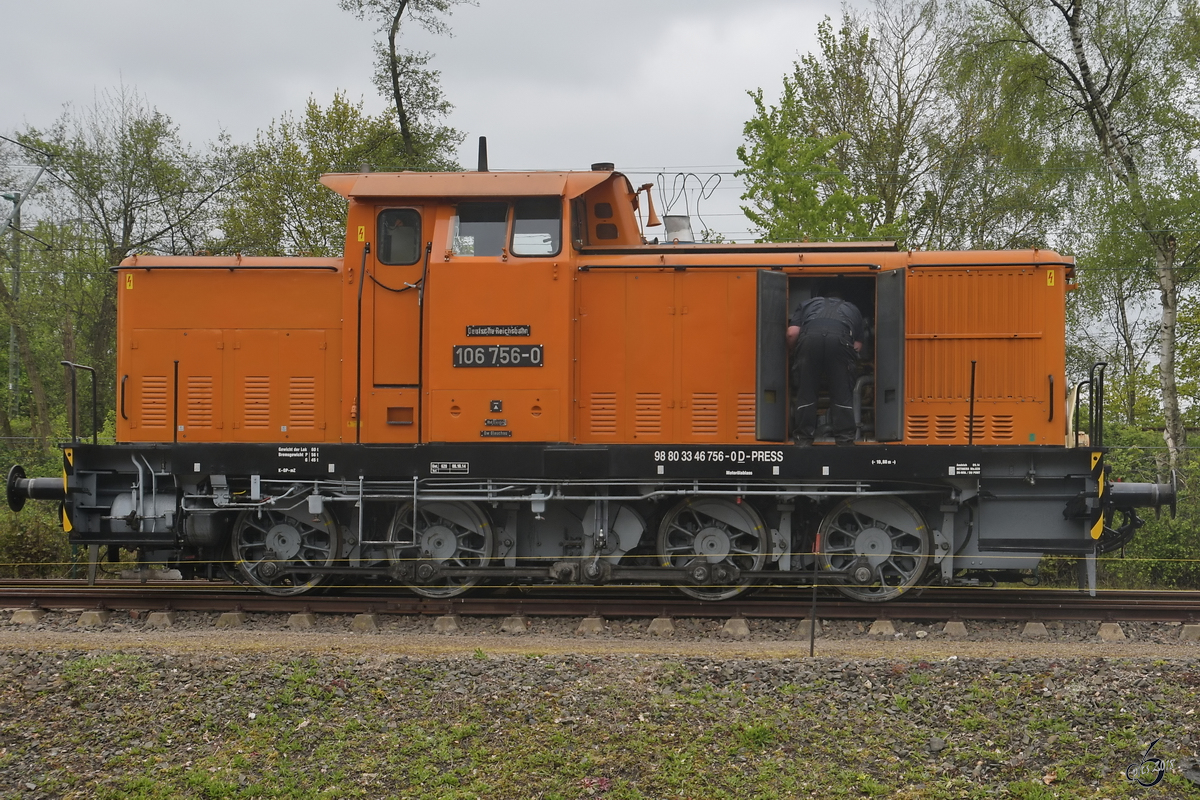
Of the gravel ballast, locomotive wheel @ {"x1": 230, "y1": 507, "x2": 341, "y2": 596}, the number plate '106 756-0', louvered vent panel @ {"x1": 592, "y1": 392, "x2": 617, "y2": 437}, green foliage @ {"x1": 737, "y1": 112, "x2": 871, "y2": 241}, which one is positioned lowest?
the gravel ballast

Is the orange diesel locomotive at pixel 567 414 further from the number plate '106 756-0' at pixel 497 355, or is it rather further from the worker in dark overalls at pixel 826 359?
the worker in dark overalls at pixel 826 359

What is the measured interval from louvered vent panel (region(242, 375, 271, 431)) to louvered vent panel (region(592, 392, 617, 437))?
3322mm

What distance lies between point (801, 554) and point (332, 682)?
198 inches

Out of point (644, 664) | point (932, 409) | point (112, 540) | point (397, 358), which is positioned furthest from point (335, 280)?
point (932, 409)

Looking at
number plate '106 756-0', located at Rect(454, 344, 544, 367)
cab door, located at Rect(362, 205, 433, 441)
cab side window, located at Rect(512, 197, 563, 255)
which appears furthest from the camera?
cab door, located at Rect(362, 205, 433, 441)

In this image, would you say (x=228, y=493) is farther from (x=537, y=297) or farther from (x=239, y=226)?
(x=239, y=226)

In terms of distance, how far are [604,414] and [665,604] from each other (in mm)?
1976

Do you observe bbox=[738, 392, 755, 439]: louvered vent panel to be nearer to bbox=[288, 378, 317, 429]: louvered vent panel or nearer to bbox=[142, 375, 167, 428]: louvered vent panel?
bbox=[288, 378, 317, 429]: louvered vent panel

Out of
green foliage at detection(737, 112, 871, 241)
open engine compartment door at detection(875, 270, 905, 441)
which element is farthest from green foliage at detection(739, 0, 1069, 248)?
open engine compartment door at detection(875, 270, 905, 441)

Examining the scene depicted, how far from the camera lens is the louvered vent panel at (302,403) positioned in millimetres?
9688

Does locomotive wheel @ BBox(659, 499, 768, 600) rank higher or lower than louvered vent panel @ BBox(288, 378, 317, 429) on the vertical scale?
lower

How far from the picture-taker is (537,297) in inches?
359

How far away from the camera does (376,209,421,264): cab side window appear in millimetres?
9375

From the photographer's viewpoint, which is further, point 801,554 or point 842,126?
point 842,126
